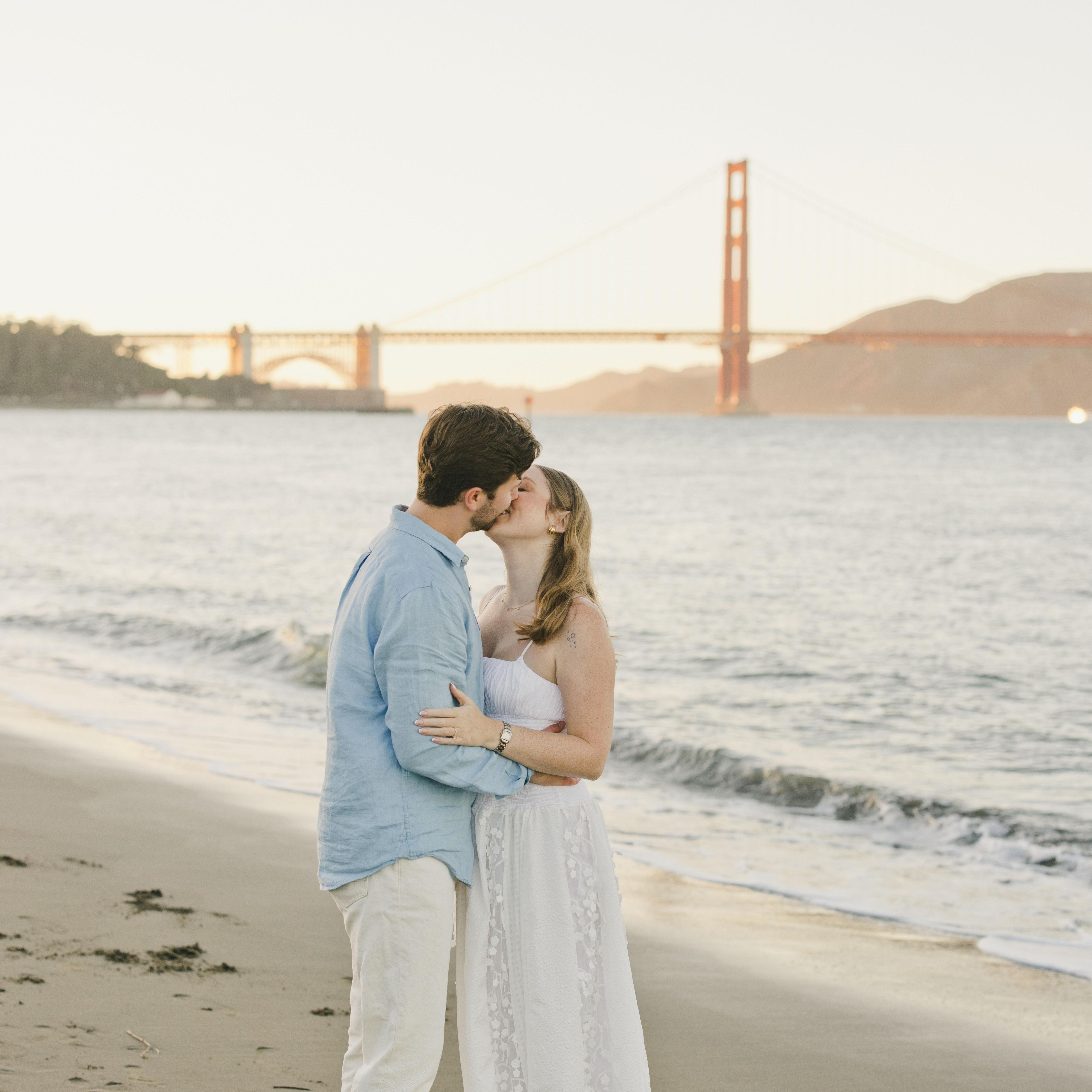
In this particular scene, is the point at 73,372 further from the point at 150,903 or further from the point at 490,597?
the point at 490,597

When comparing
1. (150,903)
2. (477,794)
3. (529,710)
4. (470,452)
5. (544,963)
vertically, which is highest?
(470,452)

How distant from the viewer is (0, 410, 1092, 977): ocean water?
4.53 metres

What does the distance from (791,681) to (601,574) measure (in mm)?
6105

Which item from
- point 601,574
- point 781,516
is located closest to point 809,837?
point 601,574

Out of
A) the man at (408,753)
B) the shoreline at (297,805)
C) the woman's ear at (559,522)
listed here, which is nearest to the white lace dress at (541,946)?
the man at (408,753)

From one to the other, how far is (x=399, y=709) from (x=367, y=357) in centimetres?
6849

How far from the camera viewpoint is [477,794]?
179 centimetres

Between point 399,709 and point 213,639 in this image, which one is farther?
point 213,639

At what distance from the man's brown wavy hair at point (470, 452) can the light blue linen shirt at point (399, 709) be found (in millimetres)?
59

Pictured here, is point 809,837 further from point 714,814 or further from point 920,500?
point 920,500

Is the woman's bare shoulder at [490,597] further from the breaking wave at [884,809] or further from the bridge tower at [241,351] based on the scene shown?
the bridge tower at [241,351]

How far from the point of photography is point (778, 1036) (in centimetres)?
274

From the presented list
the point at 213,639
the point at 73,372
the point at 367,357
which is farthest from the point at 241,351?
the point at 213,639

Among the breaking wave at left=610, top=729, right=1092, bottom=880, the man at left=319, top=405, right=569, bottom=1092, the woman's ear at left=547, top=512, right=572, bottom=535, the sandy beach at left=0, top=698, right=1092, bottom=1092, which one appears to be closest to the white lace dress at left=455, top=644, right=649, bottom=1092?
the man at left=319, top=405, right=569, bottom=1092
